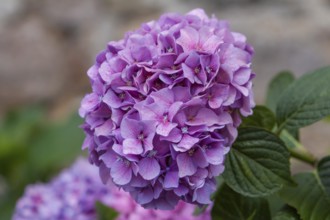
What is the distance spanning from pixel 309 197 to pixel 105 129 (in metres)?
0.29

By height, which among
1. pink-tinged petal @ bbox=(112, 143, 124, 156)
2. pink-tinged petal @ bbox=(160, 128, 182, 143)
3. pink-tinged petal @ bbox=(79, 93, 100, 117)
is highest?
pink-tinged petal @ bbox=(79, 93, 100, 117)

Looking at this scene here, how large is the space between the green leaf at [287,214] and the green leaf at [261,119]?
4.4 inches

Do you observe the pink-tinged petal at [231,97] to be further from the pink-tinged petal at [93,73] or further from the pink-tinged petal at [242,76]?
the pink-tinged petal at [93,73]

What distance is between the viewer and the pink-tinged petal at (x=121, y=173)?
83cm

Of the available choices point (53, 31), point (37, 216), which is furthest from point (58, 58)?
point (37, 216)

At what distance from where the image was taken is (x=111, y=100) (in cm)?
84

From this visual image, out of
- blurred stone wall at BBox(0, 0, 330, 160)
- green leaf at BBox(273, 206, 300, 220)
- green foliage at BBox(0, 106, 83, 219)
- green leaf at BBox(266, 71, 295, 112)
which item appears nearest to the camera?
green leaf at BBox(273, 206, 300, 220)

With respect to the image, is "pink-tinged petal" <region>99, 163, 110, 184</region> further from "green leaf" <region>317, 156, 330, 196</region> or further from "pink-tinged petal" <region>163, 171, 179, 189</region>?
"green leaf" <region>317, 156, 330, 196</region>

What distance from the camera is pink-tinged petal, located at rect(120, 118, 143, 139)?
0.81m

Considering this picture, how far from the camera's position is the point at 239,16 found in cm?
276

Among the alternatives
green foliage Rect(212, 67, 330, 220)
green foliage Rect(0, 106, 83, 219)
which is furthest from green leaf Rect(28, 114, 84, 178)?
green foliage Rect(212, 67, 330, 220)

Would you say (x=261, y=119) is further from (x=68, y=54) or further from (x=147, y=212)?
(x=68, y=54)

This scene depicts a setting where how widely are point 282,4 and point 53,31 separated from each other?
971 millimetres

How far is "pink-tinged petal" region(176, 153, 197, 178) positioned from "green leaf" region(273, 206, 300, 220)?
16cm
